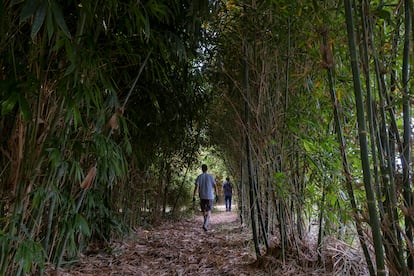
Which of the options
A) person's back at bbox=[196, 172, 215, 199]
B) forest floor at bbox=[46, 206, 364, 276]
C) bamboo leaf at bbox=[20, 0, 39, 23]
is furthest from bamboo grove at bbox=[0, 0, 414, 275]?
person's back at bbox=[196, 172, 215, 199]

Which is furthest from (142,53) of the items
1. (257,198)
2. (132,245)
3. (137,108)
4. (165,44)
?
(132,245)

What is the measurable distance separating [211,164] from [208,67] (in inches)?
273

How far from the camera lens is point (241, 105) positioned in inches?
106

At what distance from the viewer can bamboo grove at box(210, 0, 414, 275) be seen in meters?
1.07

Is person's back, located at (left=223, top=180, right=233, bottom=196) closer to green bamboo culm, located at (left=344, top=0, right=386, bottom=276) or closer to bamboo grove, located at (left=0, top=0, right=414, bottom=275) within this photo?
bamboo grove, located at (left=0, top=0, right=414, bottom=275)

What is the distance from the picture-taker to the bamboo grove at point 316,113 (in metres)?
1.07

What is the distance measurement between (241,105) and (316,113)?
779 mm

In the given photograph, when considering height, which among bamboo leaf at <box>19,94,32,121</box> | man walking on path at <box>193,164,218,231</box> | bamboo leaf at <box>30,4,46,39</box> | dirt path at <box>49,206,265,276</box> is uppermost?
bamboo leaf at <box>30,4,46,39</box>

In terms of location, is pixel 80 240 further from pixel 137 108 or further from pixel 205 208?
pixel 205 208

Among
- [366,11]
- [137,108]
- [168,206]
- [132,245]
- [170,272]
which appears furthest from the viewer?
[168,206]

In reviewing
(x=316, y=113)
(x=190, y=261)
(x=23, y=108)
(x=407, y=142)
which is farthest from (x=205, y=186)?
(x=407, y=142)

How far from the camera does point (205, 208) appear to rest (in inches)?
217

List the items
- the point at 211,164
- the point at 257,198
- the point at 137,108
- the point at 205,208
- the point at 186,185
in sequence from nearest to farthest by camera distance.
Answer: the point at 257,198 < the point at 137,108 < the point at 205,208 < the point at 186,185 < the point at 211,164

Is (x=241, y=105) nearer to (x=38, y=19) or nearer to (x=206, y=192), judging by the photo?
(x=38, y=19)
